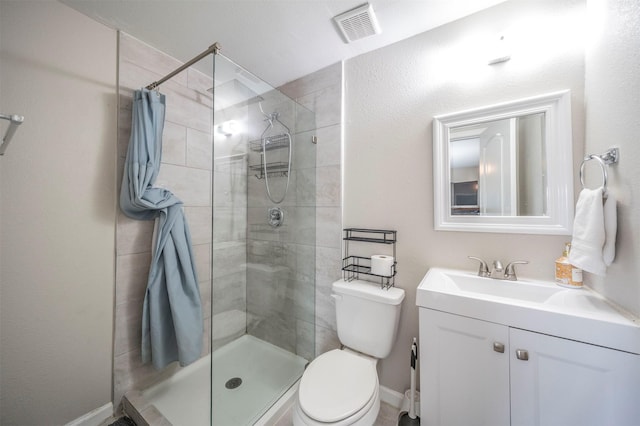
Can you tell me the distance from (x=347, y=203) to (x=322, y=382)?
3.47 ft

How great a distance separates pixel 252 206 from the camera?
1551mm

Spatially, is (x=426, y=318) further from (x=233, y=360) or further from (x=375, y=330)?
(x=233, y=360)

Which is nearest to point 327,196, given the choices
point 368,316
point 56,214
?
point 368,316

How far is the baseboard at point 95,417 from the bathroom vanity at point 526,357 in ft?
5.80

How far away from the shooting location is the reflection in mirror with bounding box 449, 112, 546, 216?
3.63 feet

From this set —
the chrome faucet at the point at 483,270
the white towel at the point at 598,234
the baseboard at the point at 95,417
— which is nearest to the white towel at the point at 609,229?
the white towel at the point at 598,234

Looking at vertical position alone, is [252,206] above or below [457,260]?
above

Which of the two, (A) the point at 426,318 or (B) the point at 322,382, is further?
(B) the point at 322,382

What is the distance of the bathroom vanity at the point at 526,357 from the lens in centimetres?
70

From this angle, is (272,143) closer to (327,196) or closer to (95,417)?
(327,196)

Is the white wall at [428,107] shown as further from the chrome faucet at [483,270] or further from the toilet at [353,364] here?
the toilet at [353,364]

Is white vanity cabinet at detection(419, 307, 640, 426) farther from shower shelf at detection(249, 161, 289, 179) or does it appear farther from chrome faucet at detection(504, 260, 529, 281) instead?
shower shelf at detection(249, 161, 289, 179)

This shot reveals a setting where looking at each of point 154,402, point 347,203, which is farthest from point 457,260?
point 154,402

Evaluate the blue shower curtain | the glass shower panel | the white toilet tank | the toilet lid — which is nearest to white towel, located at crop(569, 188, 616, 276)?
the white toilet tank
